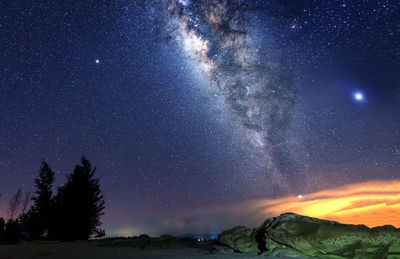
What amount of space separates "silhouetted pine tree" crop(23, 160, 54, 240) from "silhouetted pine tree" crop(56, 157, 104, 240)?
13.4ft

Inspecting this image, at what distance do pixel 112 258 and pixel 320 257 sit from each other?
6.11 m

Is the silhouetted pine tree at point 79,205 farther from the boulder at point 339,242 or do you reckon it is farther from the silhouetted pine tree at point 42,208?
the boulder at point 339,242

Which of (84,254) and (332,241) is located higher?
(332,241)

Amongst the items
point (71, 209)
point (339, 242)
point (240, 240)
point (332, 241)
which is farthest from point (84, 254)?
point (71, 209)

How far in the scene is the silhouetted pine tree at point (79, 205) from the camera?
2308 cm

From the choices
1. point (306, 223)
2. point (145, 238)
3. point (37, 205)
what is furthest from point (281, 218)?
point (37, 205)

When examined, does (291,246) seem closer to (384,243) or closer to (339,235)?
(339,235)

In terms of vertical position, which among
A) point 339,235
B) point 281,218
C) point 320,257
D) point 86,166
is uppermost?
point 86,166

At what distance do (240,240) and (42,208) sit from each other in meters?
27.9

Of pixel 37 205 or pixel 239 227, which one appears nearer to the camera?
pixel 239 227

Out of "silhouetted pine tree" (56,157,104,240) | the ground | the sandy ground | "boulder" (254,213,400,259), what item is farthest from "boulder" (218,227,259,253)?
"silhouetted pine tree" (56,157,104,240)

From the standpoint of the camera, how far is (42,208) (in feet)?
94.0

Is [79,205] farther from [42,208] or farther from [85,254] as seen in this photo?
[85,254]

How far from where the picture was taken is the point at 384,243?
729 cm
